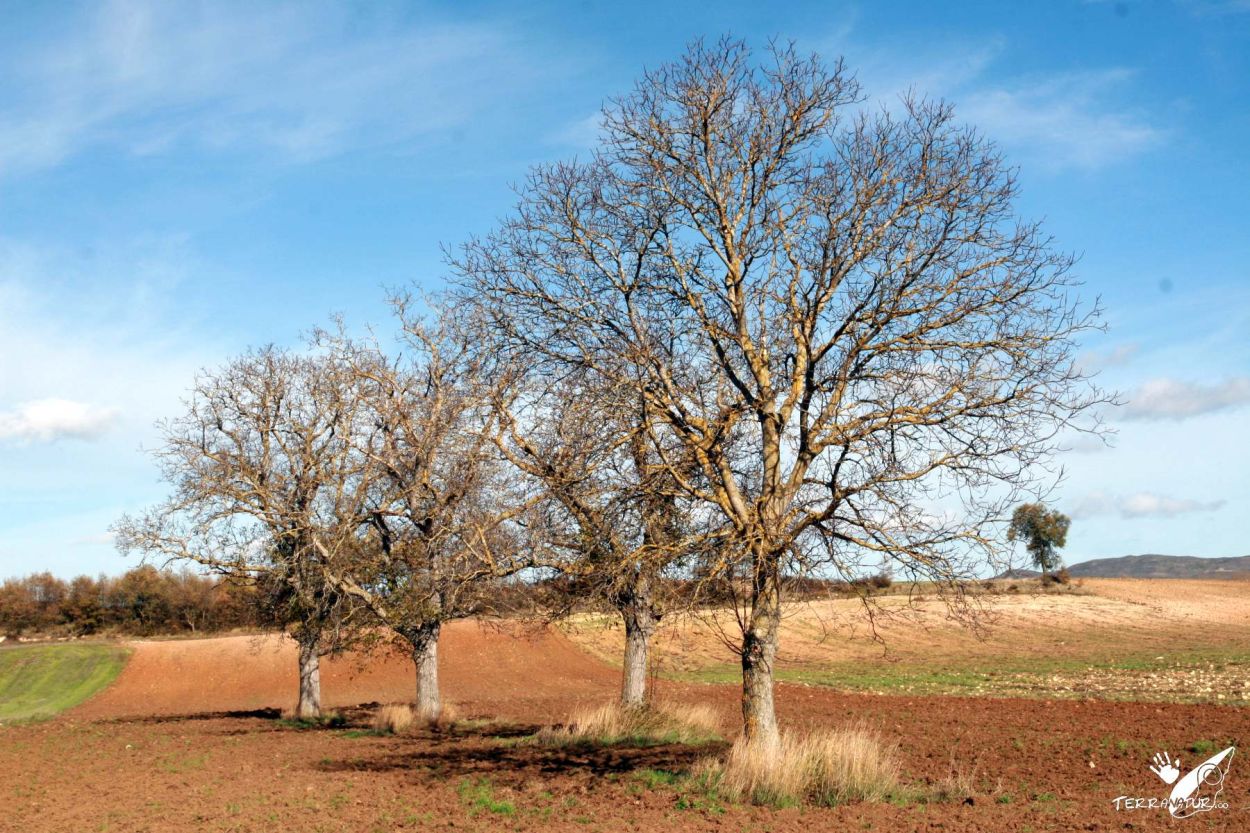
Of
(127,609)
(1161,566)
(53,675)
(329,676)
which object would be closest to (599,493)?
(329,676)

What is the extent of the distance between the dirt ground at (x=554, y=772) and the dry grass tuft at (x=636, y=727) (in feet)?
2.25

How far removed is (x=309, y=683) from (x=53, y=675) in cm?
2706

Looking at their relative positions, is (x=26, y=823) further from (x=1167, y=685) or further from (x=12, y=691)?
(x=12, y=691)

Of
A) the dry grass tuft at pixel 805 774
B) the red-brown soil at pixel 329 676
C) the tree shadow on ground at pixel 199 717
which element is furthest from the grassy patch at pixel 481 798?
the red-brown soil at pixel 329 676

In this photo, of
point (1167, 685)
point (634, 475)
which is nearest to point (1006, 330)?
point (634, 475)

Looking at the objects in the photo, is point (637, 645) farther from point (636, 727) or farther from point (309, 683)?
point (309, 683)

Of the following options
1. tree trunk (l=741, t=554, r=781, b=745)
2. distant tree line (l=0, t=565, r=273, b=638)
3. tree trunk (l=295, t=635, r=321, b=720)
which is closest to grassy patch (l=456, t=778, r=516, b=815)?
tree trunk (l=741, t=554, r=781, b=745)

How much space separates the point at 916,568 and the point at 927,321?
287 centimetres

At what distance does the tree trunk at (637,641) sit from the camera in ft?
53.1

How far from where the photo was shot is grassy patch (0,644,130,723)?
39.6 m

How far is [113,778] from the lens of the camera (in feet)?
53.7

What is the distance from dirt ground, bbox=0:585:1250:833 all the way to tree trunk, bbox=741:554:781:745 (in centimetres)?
99

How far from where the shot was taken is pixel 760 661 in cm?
1162

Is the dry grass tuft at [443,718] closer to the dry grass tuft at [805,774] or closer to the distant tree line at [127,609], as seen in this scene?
the dry grass tuft at [805,774]
